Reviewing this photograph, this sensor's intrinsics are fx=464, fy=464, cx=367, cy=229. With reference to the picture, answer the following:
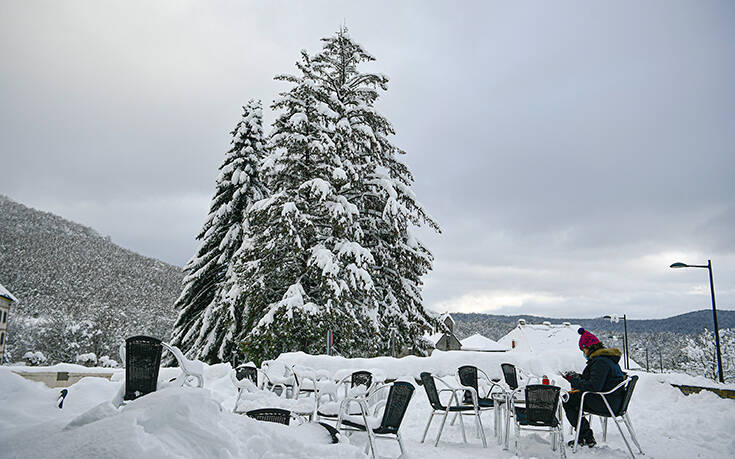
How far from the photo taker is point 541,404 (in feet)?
19.7

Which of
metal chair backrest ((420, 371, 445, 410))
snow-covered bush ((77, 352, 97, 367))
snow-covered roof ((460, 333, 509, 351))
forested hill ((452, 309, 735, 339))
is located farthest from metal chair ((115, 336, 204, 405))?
forested hill ((452, 309, 735, 339))

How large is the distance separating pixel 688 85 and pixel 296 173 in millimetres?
12321

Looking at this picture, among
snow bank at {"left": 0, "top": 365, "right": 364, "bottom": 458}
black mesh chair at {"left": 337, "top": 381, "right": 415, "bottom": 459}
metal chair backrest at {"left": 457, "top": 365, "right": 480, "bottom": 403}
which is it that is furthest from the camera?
metal chair backrest at {"left": 457, "top": 365, "right": 480, "bottom": 403}

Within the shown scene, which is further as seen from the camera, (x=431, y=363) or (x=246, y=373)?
(x=431, y=363)

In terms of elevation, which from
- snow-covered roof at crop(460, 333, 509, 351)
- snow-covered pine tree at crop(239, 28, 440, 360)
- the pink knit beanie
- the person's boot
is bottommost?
snow-covered roof at crop(460, 333, 509, 351)

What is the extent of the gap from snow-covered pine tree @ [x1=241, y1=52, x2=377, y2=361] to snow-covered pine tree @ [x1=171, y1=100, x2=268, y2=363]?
3.50 meters

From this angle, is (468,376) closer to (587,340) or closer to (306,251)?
(587,340)

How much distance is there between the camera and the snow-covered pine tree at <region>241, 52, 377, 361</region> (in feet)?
46.0

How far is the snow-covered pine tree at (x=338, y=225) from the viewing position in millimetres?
14258

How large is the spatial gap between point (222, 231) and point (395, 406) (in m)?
16.3

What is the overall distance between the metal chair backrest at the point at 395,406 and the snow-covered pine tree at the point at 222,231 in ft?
47.6

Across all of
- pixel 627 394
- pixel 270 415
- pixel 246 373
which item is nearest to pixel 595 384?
pixel 627 394

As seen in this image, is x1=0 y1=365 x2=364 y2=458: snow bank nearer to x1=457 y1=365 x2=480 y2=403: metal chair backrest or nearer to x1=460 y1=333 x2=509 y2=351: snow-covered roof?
x1=457 y1=365 x2=480 y2=403: metal chair backrest

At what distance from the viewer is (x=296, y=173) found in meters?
16.2
